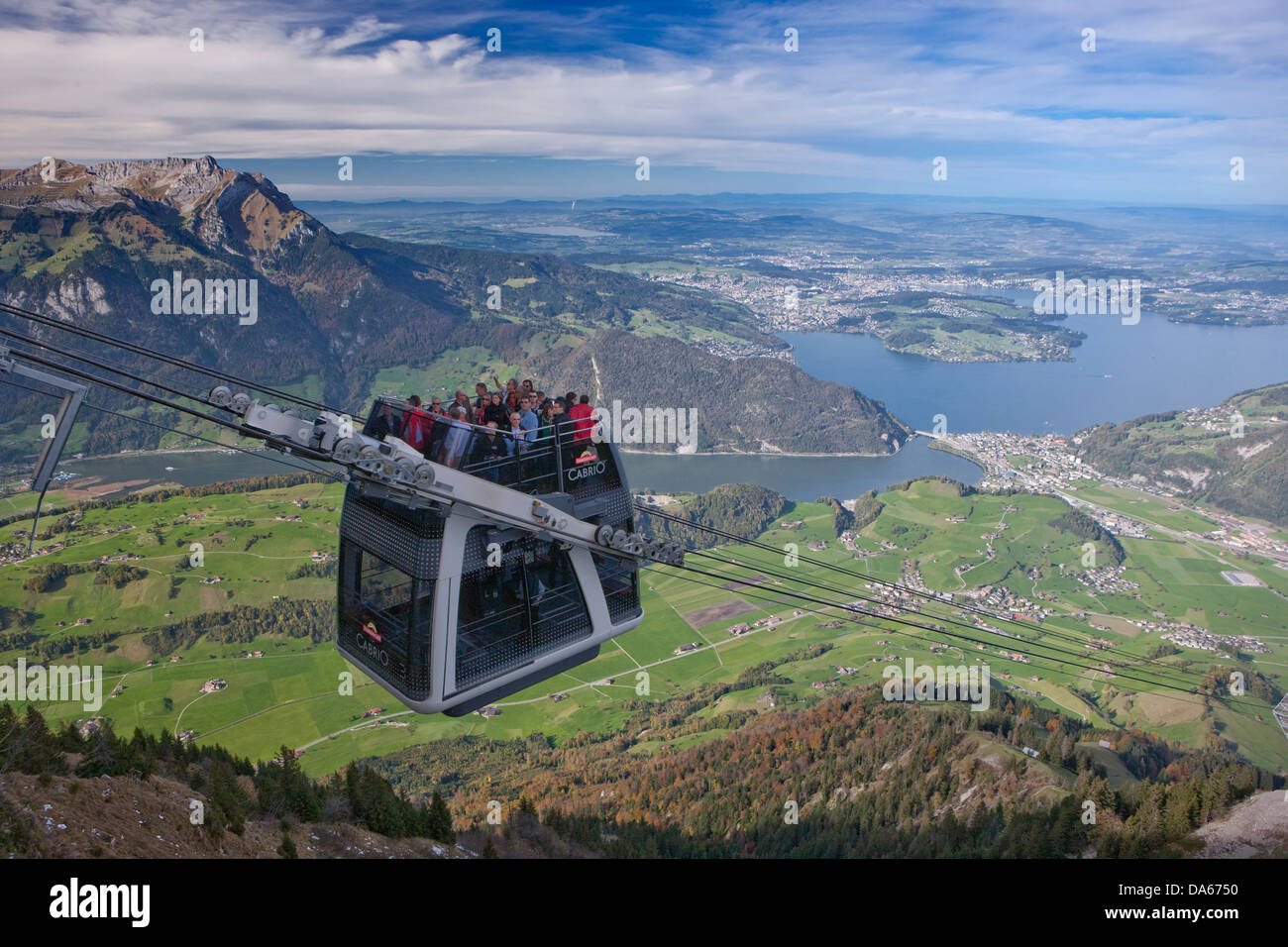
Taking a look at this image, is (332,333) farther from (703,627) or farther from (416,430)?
(416,430)

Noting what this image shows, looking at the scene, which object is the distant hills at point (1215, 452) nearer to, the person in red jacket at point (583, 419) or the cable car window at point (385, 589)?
the person in red jacket at point (583, 419)

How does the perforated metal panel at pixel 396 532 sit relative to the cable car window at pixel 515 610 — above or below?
above

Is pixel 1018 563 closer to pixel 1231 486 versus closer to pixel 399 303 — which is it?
pixel 1231 486

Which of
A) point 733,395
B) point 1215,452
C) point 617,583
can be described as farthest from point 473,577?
point 733,395

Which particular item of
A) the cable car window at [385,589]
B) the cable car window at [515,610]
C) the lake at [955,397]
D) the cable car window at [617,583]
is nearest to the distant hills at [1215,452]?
the lake at [955,397]

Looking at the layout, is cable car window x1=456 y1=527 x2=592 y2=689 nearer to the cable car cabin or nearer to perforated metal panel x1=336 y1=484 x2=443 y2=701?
the cable car cabin

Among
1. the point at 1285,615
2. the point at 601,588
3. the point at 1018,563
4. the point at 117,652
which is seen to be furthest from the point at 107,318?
the point at 1285,615

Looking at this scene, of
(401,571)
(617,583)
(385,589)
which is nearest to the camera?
(401,571)
